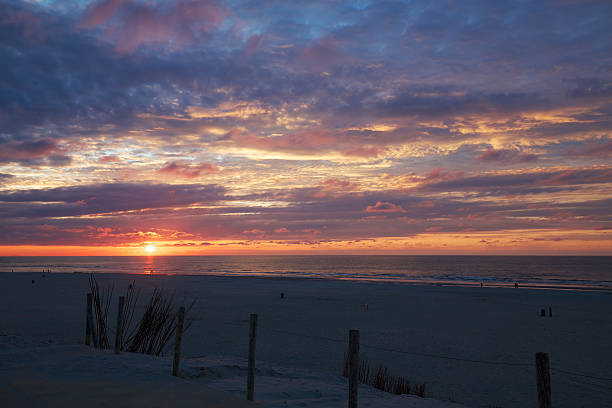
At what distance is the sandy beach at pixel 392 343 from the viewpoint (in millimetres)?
10820

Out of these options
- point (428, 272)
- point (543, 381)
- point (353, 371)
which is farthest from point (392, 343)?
point (428, 272)

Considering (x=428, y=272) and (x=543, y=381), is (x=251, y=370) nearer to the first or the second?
(x=543, y=381)

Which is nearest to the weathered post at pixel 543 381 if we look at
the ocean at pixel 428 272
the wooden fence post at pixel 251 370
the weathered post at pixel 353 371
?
the weathered post at pixel 353 371

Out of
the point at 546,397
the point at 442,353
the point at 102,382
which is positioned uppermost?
the point at 546,397

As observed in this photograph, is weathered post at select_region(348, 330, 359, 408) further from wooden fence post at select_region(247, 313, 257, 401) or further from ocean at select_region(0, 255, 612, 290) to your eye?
ocean at select_region(0, 255, 612, 290)

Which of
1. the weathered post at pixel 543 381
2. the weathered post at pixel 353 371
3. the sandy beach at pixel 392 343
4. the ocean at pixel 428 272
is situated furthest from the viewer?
the ocean at pixel 428 272

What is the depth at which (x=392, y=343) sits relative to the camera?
17.4 metres

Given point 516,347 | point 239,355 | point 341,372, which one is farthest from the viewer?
point 516,347

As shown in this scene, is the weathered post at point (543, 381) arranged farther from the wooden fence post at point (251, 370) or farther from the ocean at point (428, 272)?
the ocean at point (428, 272)

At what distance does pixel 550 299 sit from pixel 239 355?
33117 mm

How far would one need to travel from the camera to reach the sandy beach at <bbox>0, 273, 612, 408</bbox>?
10820 mm

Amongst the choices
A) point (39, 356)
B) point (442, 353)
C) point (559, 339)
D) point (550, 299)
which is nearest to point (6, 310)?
Answer: point (39, 356)

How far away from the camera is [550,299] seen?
37.4 meters

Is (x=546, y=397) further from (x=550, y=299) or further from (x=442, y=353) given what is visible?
(x=550, y=299)
